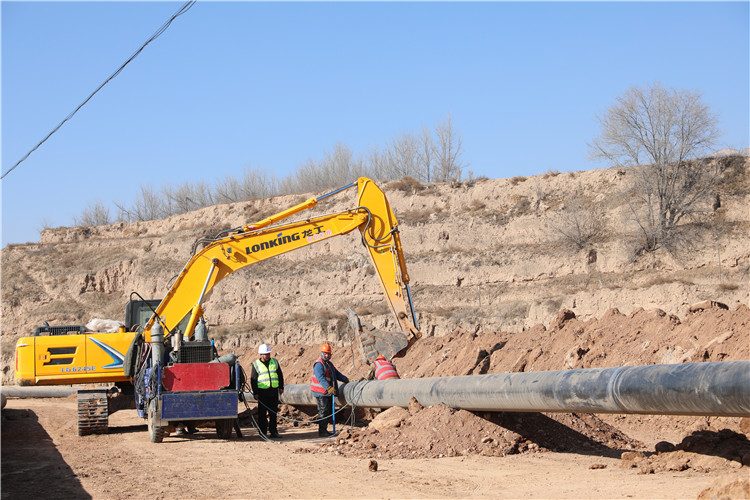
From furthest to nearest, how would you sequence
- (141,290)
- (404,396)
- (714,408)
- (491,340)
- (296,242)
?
(141,290) < (491,340) < (296,242) < (404,396) < (714,408)

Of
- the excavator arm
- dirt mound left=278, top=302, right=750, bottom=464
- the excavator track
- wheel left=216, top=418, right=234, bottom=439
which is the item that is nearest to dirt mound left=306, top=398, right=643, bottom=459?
dirt mound left=278, top=302, right=750, bottom=464

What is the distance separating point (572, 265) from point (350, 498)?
2696 cm

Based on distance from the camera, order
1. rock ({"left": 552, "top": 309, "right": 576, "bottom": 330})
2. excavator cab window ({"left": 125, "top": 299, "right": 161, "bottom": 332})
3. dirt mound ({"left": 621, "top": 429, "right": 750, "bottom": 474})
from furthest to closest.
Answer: rock ({"left": 552, "top": 309, "right": 576, "bottom": 330}) < excavator cab window ({"left": 125, "top": 299, "right": 161, "bottom": 332}) < dirt mound ({"left": 621, "top": 429, "right": 750, "bottom": 474})

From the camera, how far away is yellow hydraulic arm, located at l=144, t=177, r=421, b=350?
14164 mm

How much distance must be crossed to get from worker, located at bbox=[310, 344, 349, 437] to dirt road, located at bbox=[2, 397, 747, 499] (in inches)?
21.7

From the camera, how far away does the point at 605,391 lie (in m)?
8.22

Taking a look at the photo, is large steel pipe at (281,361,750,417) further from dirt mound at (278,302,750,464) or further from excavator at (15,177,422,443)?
excavator at (15,177,422,443)

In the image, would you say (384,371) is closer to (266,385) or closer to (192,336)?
(266,385)

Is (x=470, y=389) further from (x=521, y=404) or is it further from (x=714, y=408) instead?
(x=714, y=408)

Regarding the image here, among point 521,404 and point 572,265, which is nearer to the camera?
point 521,404

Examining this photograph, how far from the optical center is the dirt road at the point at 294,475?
766 centimetres

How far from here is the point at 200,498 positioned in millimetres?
7953

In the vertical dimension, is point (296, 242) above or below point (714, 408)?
above

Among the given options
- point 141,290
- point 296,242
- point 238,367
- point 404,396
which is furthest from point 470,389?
point 141,290
